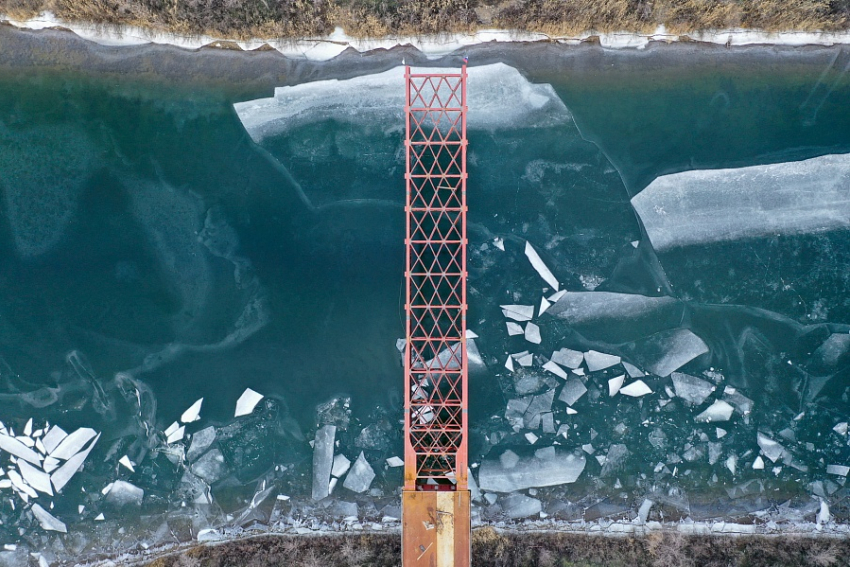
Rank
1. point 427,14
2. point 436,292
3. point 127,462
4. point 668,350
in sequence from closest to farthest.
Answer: point 436,292
point 427,14
point 127,462
point 668,350

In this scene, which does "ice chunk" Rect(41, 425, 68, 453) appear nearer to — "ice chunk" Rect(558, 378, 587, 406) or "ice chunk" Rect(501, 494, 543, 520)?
"ice chunk" Rect(501, 494, 543, 520)

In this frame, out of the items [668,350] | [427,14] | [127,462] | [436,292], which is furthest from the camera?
[668,350]

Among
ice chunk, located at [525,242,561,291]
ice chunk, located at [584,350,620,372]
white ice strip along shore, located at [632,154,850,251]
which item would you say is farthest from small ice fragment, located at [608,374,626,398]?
white ice strip along shore, located at [632,154,850,251]

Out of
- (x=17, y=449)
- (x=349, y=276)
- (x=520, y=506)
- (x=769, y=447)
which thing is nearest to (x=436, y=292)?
(x=349, y=276)

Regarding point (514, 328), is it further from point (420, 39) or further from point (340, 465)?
point (420, 39)

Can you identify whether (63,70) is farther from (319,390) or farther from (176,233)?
(319,390)

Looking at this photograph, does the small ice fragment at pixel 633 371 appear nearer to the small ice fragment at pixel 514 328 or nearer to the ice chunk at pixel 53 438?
the small ice fragment at pixel 514 328

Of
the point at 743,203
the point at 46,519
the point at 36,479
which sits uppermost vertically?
the point at 743,203
